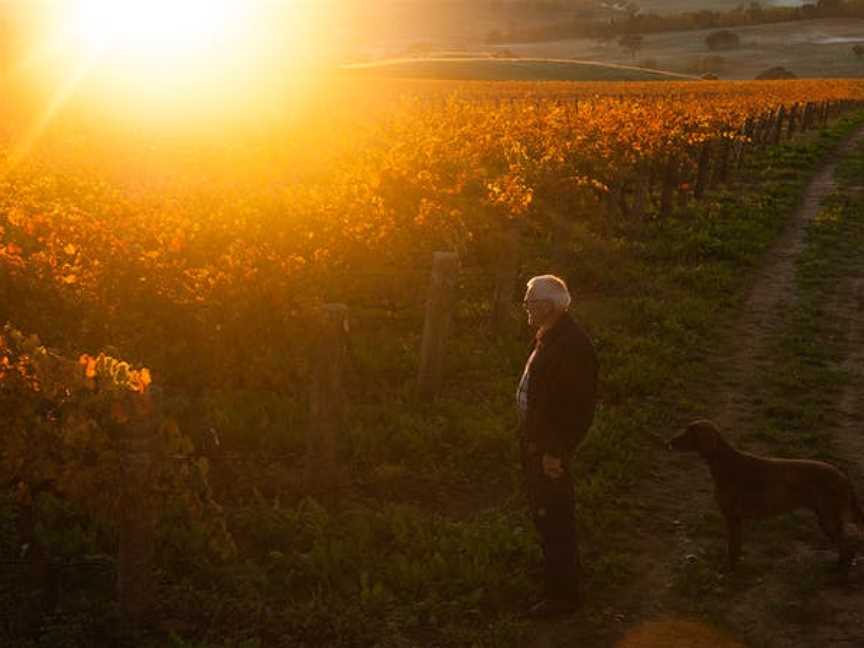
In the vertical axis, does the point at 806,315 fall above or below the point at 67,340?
below

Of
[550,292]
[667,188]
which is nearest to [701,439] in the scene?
[550,292]

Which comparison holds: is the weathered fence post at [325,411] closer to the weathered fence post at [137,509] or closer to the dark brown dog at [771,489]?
the weathered fence post at [137,509]

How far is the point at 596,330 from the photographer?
45.3 feet

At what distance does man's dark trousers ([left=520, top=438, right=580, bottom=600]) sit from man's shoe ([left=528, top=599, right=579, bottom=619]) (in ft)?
0.13

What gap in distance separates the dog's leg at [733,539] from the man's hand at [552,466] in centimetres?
175

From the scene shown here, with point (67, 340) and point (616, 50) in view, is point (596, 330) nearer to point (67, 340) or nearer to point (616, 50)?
point (67, 340)

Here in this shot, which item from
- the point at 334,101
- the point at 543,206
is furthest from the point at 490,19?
the point at 543,206

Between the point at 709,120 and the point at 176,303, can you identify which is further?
the point at 709,120

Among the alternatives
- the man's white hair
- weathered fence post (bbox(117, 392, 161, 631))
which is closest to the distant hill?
the man's white hair

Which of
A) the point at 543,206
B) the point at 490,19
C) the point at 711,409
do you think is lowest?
the point at 711,409

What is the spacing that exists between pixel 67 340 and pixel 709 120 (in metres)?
25.4

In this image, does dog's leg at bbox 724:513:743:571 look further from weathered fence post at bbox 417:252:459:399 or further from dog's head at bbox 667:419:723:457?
weathered fence post at bbox 417:252:459:399

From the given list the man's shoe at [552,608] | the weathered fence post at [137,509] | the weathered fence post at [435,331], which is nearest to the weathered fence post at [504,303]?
the weathered fence post at [435,331]

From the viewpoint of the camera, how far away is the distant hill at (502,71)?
96.7 metres
